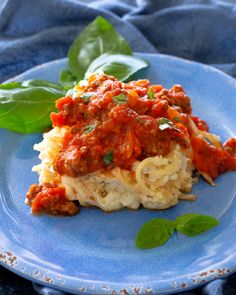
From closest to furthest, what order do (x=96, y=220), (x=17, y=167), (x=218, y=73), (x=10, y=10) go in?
(x=96, y=220), (x=17, y=167), (x=218, y=73), (x=10, y=10)

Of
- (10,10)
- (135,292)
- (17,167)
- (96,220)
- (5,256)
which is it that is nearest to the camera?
(135,292)

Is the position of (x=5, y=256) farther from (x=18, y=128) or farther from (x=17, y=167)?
(x=18, y=128)

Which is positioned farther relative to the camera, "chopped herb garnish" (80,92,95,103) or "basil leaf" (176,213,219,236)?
"chopped herb garnish" (80,92,95,103)

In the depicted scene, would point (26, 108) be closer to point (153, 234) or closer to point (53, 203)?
point (53, 203)

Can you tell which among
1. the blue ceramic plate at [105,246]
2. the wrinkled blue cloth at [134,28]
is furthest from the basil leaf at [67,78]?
the blue ceramic plate at [105,246]

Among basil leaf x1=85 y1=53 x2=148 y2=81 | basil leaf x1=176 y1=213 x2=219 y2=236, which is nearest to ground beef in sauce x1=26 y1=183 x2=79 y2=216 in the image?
basil leaf x1=176 y1=213 x2=219 y2=236

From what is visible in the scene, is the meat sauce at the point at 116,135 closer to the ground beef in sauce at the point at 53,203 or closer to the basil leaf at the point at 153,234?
the ground beef in sauce at the point at 53,203

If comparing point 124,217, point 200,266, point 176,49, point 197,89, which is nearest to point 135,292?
point 200,266

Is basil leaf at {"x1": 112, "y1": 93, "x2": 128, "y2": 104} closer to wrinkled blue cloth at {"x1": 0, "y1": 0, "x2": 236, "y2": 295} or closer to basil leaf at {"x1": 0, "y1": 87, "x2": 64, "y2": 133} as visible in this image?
basil leaf at {"x1": 0, "y1": 87, "x2": 64, "y2": 133}
